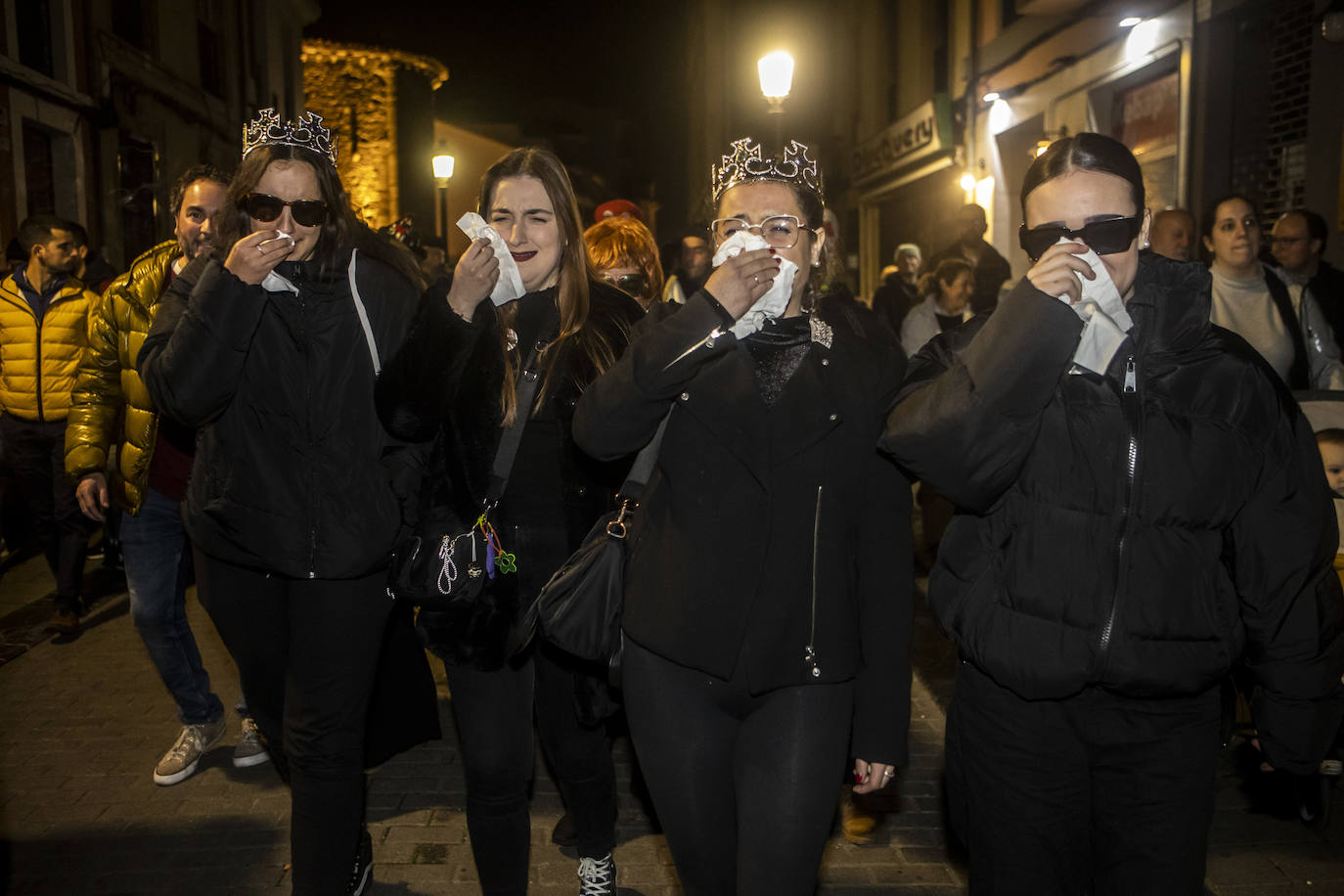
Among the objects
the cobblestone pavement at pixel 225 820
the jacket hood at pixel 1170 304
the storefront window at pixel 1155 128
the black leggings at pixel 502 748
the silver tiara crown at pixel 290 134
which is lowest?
the cobblestone pavement at pixel 225 820

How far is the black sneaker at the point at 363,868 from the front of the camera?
11.5 ft

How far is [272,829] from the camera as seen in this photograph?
4.13 m

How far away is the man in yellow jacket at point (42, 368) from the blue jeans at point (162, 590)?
2.62 meters

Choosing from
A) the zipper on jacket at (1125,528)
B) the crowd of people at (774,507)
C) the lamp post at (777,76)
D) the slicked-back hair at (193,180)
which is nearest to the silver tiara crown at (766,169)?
the crowd of people at (774,507)

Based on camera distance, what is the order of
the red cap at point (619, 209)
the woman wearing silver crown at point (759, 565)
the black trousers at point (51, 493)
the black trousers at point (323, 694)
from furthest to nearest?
1. the black trousers at point (51, 493)
2. the red cap at point (619, 209)
3. the black trousers at point (323, 694)
4. the woman wearing silver crown at point (759, 565)

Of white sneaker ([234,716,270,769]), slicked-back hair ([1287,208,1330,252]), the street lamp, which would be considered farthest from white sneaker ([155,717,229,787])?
the street lamp

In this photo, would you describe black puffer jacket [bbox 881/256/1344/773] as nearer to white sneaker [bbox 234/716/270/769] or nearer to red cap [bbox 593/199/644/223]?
white sneaker [bbox 234/716/270/769]

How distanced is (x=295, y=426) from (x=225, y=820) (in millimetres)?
1938

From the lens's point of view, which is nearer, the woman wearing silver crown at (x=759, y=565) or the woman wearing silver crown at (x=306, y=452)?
the woman wearing silver crown at (x=759, y=565)

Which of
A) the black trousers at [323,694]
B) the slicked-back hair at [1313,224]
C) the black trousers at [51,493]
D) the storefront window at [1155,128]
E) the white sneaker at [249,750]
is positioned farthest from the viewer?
the storefront window at [1155,128]

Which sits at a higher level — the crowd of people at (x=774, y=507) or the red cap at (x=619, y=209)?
the red cap at (x=619, y=209)

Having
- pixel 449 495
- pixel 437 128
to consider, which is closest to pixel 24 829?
pixel 449 495

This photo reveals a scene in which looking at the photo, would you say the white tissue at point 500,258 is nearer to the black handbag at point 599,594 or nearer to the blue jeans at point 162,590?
the black handbag at point 599,594

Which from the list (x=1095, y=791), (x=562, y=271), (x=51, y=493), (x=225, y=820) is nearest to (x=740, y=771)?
(x=1095, y=791)
